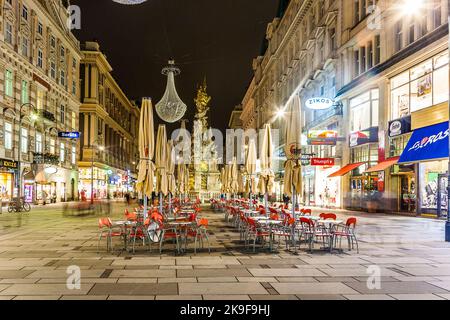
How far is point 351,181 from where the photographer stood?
119ft

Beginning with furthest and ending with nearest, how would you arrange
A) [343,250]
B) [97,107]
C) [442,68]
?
[97,107] < [442,68] < [343,250]

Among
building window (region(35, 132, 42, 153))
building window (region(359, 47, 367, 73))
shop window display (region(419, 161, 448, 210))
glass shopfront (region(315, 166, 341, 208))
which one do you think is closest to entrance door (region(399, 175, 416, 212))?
shop window display (region(419, 161, 448, 210))

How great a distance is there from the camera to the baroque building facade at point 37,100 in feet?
123

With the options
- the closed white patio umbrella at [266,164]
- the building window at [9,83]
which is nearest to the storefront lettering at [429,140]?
the closed white patio umbrella at [266,164]

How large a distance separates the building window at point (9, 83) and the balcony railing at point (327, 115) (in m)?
26.6

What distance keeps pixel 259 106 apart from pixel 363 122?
5400 centimetres

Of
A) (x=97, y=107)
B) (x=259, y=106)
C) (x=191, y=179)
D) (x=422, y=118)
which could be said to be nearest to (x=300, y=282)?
(x=422, y=118)

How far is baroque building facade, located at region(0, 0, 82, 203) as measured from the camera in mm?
37500

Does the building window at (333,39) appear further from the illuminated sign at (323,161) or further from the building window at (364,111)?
the illuminated sign at (323,161)

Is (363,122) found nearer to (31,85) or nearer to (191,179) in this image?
(191,179)

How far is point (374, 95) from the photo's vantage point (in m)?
32.7

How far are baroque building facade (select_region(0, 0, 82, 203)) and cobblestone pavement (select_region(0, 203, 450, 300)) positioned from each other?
2553 cm

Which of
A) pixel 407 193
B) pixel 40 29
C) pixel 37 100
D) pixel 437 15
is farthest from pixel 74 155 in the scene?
pixel 437 15

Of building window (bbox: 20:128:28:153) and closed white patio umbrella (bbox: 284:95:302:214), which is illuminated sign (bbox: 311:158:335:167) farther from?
building window (bbox: 20:128:28:153)
